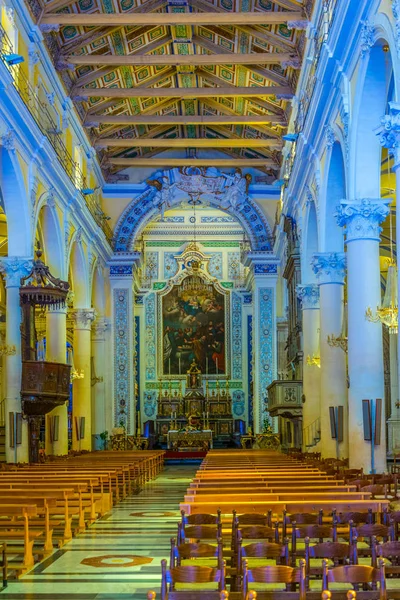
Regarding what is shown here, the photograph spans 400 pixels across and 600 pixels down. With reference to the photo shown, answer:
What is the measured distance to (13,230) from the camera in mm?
22078

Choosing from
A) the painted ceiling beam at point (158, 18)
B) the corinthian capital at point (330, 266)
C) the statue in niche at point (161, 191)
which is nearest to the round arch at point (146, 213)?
the statue in niche at point (161, 191)

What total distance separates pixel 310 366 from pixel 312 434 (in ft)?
6.60

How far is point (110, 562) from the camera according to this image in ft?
36.6

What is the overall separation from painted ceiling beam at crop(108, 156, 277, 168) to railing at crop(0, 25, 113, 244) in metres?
2.74

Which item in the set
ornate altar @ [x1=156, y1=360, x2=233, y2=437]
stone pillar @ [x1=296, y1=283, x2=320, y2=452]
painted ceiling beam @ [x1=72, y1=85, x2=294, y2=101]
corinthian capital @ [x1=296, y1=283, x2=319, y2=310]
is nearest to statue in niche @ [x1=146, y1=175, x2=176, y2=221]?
ornate altar @ [x1=156, y1=360, x2=233, y2=437]

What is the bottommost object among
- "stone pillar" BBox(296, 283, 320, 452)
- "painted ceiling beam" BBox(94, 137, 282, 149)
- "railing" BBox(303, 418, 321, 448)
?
"railing" BBox(303, 418, 321, 448)

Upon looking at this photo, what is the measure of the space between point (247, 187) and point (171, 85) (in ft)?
22.3

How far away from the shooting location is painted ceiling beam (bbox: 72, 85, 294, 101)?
94.0ft

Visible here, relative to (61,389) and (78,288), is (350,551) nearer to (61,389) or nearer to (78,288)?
(61,389)

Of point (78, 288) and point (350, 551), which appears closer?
point (350, 551)

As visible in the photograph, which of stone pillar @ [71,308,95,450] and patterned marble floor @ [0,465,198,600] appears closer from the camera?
patterned marble floor @ [0,465,198,600]

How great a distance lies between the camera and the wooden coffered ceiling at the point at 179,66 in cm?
2405

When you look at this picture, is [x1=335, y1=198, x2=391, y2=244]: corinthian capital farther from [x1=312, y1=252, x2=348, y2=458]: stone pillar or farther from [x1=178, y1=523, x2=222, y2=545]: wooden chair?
[x1=178, y1=523, x2=222, y2=545]: wooden chair

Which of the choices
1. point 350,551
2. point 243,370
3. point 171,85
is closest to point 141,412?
point 243,370
